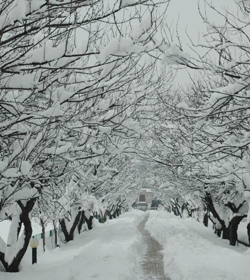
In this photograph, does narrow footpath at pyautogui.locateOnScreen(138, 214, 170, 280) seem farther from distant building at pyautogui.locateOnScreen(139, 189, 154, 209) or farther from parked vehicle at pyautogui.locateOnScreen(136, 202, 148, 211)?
distant building at pyautogui.locateOnScreen(139, 189, 154, 209)

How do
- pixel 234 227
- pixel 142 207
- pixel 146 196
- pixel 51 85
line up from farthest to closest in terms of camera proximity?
pixel 146 196
pixel 142 207
pixel 234 227
pixel 51 85

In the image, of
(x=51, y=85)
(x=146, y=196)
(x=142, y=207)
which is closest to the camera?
(x=51, y=85)

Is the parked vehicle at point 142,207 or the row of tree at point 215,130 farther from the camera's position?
the parked vehicle at point 142,207

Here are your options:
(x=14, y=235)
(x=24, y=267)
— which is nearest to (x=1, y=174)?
(x=14, y=235)

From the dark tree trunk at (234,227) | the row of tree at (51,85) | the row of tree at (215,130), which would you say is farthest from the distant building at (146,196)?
the row of tree at (51,85)

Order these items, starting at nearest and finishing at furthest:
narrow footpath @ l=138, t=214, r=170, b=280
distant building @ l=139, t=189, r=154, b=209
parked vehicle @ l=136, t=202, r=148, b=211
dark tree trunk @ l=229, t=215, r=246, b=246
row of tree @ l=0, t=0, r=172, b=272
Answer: row of tree @ l=0, t=0, r=172, b=272 → narrow footpath @ l=138, t=214, r=170, b=280 → dark tree trunk @ l=229, t=215, r=246, b=246 → parked vehicle @ l=136, t=202, r=148, b=211 → distant building @ l=139, t=189, r=154, b=209

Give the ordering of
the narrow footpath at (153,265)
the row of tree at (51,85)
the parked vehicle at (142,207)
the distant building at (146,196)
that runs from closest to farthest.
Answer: the row of tree at (51,85), the narrow footpath at (153,265), the parked vehicle at (142,207), the distant building at (146,196)

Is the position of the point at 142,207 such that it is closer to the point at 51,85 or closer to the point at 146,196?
the point at 146,196

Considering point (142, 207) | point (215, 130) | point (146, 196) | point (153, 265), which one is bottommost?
point (142, 207)

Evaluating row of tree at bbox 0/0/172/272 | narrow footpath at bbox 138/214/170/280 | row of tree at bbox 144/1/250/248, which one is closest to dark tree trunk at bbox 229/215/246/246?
row of tree at bbox 144/1/250/248

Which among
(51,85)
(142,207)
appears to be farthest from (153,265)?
(142,207)

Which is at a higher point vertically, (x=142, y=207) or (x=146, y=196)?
(x=146, y=196)

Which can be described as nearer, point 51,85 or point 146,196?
point 51,85

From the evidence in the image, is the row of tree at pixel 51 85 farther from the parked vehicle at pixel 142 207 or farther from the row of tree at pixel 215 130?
the parked vehicle at pixel 142 207
